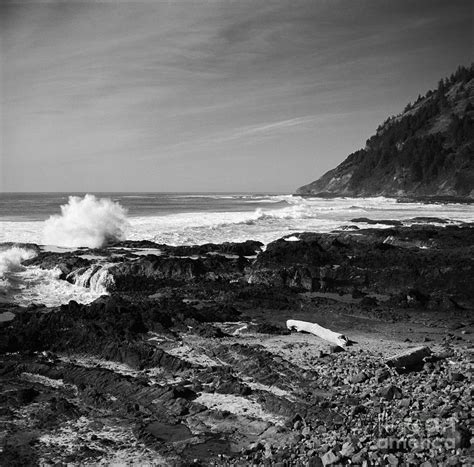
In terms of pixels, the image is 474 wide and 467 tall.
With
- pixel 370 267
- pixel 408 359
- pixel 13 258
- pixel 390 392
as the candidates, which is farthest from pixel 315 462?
pixel 13 258

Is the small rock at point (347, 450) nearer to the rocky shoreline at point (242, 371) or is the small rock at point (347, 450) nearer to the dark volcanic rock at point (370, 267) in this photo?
the rocky shoreline at point (242, 371)

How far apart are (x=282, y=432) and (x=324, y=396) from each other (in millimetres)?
1289

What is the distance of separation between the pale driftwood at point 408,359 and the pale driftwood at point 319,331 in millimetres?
1960

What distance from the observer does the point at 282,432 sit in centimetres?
644

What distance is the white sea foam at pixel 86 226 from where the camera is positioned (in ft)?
82.5

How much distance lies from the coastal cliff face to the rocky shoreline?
7385cm

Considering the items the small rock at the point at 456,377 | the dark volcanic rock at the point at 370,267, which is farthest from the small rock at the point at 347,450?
the dark volcanic rock at the point at 370,267

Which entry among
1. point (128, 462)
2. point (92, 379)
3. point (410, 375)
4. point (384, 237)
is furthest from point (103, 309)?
point (384, 237)

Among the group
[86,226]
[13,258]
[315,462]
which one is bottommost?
[315,462]

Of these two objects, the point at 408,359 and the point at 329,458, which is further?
the point at 408,359

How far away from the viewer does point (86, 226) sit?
25719 mm

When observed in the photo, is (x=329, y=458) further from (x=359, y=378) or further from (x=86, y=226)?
(x=86, y=226)

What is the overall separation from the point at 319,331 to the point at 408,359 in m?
2.94

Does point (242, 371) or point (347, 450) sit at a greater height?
point (347, 450)
